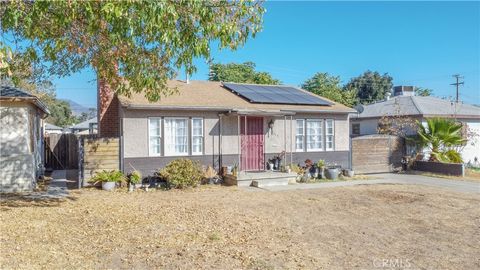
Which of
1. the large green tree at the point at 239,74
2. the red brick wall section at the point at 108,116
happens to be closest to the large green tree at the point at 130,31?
the red brick wall section at the point at 108,116

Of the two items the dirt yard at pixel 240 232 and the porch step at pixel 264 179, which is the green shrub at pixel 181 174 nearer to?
the dirt yard at pixel 240 232

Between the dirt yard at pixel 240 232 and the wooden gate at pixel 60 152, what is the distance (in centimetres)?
1039

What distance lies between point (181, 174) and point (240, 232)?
6.24 m

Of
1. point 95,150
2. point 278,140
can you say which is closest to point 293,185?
point 278,140

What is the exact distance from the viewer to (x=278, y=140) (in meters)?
17.3

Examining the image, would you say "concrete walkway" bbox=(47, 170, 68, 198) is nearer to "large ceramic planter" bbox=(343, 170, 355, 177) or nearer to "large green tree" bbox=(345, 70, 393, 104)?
"large ceramic planter" bbox=(343, 170, 355, 177)

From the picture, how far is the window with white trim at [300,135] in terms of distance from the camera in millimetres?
17734

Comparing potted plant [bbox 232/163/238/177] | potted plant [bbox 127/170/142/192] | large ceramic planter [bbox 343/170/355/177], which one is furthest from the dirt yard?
large ceramic planter [bbox 343/170/355/177]

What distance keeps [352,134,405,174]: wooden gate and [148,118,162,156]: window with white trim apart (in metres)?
9.70

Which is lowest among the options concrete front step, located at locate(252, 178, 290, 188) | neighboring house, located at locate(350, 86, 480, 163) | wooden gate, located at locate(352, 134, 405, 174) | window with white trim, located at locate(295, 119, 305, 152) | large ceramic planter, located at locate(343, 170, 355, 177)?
concrete front step, located at locate(252, 178, 290, 188)

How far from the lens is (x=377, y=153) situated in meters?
20.1

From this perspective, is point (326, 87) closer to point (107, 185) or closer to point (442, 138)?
point (442, 138)

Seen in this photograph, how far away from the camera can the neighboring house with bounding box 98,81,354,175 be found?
1458 cm

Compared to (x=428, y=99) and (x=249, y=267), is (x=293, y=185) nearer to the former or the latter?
(x=249, y=267)
